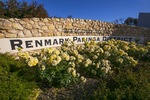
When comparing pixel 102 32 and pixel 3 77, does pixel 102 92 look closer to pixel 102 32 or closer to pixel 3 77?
pixel 3 77

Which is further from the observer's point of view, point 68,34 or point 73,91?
point 68,34

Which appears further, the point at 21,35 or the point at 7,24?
the point at 21,35

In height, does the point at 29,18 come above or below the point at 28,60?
above

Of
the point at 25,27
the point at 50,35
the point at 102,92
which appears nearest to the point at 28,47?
the point at 25,27

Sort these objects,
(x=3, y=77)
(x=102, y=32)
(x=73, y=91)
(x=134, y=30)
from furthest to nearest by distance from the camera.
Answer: (x=134, y=30) < (x=102, y=32) < (x=73, y=91) < (x=3, y=77)

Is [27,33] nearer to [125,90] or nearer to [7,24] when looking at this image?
[7,24]

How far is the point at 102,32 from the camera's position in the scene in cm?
1177

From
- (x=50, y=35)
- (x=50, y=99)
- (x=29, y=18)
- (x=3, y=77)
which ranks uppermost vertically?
(x=29, y=18)

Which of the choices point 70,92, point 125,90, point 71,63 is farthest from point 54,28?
point 125,90

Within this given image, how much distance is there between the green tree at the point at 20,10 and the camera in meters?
7.25

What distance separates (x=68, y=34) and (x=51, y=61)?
15.9 ft

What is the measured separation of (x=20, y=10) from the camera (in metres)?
7.67

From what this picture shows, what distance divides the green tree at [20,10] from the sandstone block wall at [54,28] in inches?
16.9

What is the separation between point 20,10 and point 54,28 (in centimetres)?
152
